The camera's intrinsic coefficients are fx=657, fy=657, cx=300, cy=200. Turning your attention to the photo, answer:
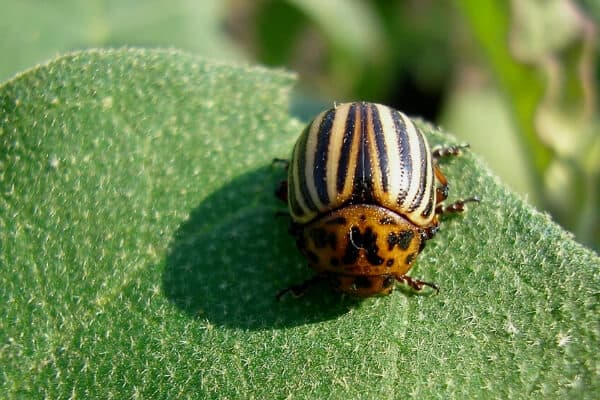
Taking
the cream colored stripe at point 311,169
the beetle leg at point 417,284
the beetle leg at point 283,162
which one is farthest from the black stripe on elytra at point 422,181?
the beetle leg at point 283,162

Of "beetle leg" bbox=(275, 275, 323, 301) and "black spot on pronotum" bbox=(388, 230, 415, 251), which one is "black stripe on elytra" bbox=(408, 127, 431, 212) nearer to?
"black spot on pronotum" bbox=(388, 230, 415, 251)

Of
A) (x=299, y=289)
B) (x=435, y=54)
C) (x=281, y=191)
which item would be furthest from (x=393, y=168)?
(x=435, y=54)

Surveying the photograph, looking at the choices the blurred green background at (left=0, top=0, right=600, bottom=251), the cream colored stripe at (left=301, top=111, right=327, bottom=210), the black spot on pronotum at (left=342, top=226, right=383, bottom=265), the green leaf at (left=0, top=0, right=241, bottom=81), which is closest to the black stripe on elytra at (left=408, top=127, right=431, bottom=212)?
the black spot on pronotum at (left=342, top=226, right=383, bottom=265)

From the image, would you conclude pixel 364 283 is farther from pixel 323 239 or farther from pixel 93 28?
pixel 93 28

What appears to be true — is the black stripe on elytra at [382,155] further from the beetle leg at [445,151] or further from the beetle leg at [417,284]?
the beetle leg at [417,284]

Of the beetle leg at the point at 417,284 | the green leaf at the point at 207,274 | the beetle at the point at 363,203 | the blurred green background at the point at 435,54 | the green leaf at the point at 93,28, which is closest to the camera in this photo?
the green leaf at the point at 207,274

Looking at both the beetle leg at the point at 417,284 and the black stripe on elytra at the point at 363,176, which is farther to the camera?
the black stripe on elytra at the point at 363,176
